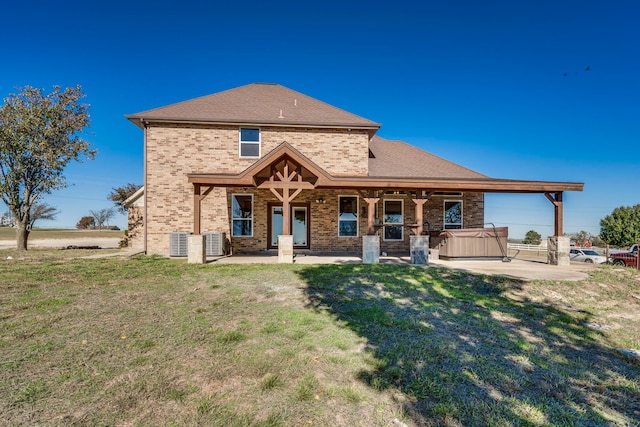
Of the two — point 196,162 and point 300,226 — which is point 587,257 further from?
point 196,162

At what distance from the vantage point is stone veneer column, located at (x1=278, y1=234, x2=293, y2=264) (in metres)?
10.4

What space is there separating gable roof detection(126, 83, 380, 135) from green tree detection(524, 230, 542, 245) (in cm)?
3035

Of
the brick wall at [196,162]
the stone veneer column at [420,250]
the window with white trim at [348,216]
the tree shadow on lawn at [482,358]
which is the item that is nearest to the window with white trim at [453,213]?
the window with white trim at [348,216]

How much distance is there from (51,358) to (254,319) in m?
2.59

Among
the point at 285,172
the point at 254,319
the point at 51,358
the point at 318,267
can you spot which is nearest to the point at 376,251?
the point at 318,267

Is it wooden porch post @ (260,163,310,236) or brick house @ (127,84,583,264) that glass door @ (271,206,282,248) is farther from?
wooden porch post @ (260,163,310,236)

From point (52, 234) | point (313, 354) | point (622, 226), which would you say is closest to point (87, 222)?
point (52, 234)

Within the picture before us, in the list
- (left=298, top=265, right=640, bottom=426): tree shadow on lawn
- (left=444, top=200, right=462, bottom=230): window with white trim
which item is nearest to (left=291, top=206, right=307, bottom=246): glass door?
(left=444, top=200, right=462, bottom=230): window with white trim

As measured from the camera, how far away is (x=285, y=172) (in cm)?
1062

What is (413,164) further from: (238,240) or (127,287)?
(127,287)

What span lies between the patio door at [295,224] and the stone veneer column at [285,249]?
13.3 ft

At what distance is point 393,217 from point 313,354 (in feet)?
38.6

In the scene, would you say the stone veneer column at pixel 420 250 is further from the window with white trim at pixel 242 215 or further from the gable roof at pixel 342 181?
the window with white trim at pixel 242 215

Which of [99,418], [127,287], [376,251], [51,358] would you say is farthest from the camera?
[376,251]
